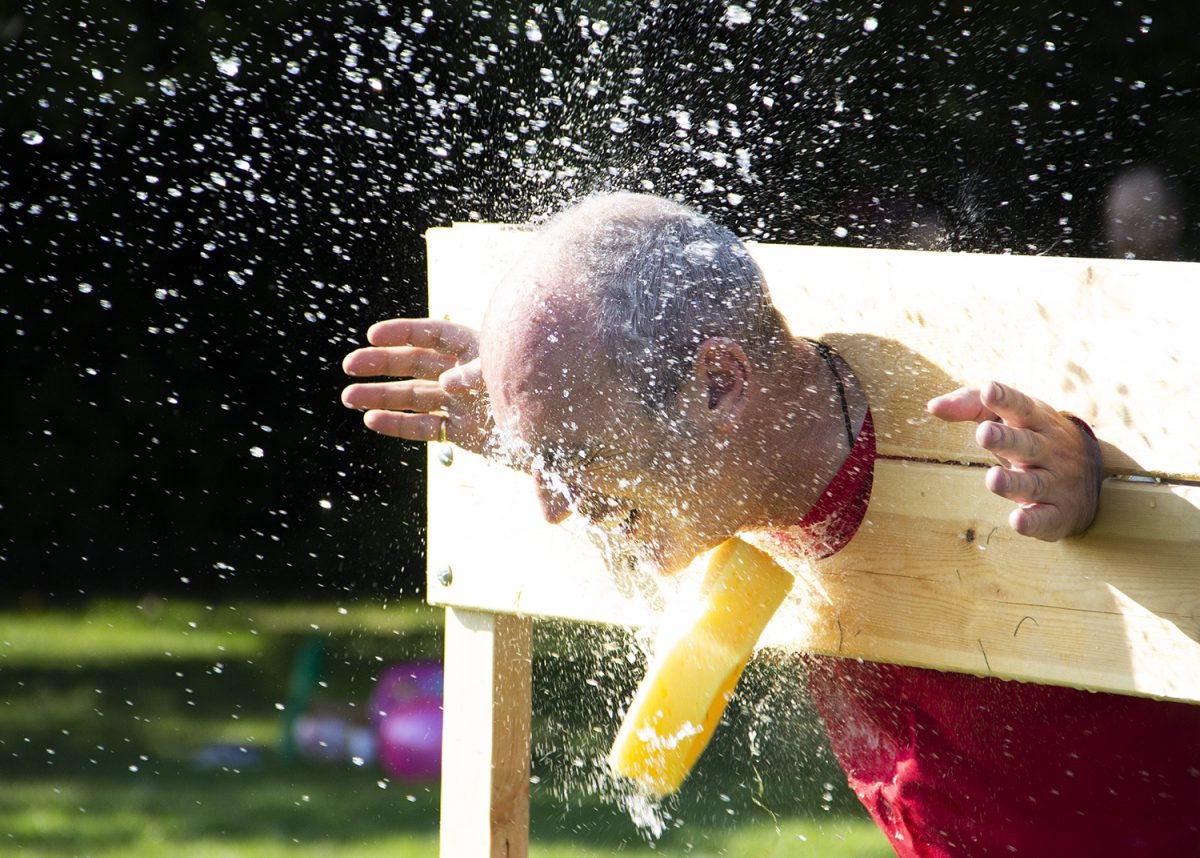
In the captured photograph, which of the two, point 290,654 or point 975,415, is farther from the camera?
point 290,654

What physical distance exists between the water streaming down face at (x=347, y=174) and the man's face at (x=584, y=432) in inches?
135

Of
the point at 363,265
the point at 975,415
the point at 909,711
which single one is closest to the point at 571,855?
the point at 909,711

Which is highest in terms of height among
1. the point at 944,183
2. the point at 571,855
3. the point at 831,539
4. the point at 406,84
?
the point at 406,84

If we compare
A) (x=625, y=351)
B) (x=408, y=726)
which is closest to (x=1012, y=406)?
(x=625, y=351)

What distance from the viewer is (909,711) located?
1.81 metres

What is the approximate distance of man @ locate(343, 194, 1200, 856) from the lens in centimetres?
158

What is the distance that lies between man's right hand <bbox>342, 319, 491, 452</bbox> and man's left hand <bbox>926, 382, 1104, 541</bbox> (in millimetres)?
780

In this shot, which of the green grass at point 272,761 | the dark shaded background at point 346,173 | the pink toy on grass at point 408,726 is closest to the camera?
the green grass at point 272,761

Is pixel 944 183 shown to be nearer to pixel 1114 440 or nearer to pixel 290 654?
pixel 290 654

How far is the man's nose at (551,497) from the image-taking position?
5.51ft

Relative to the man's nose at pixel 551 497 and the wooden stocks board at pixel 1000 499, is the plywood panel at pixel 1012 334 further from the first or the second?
the man's nose at pixel 551 497

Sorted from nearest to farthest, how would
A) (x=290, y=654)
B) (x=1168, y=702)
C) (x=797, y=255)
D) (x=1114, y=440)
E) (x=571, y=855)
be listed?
(x=1114, y=440) → (x=1168, y=702) → (x=797, y=255) → (x=571, y=855) → (x=290, y=654)

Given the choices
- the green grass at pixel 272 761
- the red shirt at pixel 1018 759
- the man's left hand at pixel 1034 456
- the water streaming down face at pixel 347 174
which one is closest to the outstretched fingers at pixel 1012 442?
the man's left hand at pixel 1034 456

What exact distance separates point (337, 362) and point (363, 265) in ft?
1.61
